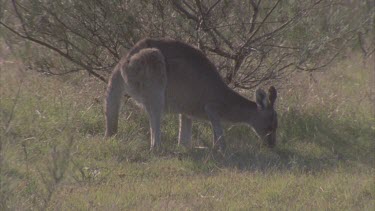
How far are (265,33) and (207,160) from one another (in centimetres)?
222

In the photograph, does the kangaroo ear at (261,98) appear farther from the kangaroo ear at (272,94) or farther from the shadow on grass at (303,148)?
the shadow on grass at (303,148)

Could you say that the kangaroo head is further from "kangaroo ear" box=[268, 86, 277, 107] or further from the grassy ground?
the grassy ground

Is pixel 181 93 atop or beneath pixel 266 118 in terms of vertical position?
atop

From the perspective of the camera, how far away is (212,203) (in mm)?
6410

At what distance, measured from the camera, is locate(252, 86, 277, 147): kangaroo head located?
8.46 meters

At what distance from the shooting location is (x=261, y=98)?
8.45 metres

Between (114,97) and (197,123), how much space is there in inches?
55.6

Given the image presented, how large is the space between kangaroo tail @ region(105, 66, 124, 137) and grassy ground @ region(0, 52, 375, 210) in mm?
249

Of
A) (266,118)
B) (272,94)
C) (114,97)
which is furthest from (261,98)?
(114,97)

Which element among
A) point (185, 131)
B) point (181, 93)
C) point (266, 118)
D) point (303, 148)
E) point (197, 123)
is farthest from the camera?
point (197, 123)

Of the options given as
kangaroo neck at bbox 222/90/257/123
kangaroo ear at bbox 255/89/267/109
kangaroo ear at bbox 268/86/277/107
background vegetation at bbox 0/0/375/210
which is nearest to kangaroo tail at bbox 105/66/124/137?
background vegetation at bbox 0/0/375/210

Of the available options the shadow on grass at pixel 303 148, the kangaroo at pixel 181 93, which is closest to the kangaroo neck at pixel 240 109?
the kangaroo at pixel 181 93

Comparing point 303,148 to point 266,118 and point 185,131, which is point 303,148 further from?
point 185,131

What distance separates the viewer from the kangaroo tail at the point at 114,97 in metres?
8.41
